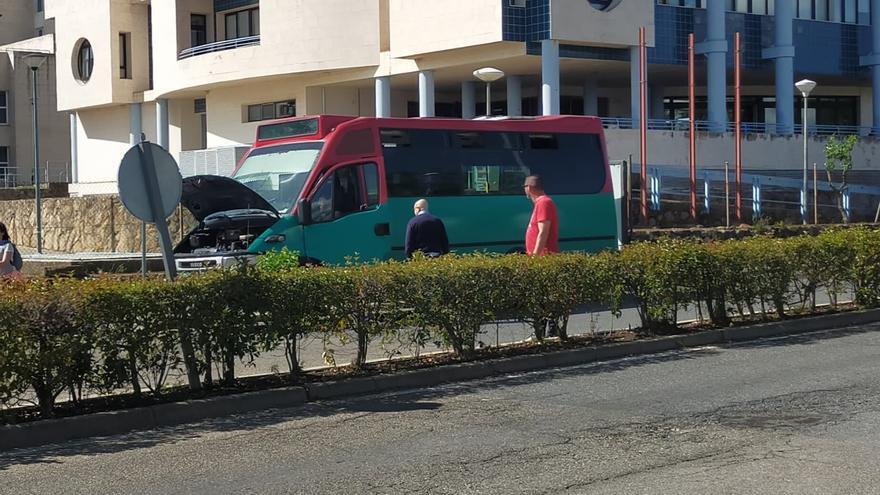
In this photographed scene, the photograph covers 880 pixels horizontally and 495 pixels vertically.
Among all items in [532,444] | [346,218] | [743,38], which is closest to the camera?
[532,444]

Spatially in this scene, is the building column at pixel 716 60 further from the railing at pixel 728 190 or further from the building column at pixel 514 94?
the building column at pixel 514 94

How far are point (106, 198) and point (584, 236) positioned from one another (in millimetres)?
15789

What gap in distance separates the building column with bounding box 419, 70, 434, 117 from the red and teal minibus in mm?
16848

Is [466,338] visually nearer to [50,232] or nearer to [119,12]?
[50,232]

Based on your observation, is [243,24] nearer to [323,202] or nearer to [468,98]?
[468,98]

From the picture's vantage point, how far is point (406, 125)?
1909cm

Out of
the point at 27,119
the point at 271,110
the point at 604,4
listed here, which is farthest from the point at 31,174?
the point at 604,4

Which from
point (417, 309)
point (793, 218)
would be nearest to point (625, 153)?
point (793, 218)

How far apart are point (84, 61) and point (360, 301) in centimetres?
4363

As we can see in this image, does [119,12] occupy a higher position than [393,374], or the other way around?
[119,12]

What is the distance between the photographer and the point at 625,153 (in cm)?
3662

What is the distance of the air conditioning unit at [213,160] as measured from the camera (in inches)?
1510

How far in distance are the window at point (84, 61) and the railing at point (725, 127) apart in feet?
78.6

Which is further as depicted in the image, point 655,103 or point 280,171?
point 655,103
